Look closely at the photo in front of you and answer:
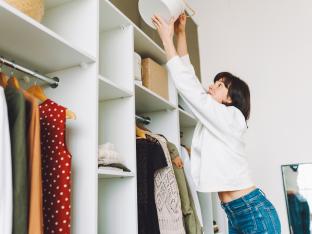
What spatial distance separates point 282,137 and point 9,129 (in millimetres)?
1933

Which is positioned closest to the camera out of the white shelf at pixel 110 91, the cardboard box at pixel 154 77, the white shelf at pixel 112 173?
the white shelf at pixel 112 173

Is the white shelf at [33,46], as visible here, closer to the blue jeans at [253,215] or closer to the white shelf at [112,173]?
the white shelf at [112,173]

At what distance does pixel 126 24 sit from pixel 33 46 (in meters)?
0.55

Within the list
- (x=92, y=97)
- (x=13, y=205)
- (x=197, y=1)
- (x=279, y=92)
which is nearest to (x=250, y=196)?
(x=92, y=97)

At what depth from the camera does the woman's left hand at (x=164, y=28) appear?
1392mm

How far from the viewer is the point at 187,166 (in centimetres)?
189

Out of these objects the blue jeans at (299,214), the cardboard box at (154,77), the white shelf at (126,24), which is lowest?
the blue jeans at (299,214)

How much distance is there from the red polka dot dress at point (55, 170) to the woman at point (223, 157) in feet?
1.76

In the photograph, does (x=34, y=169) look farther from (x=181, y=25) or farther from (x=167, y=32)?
(x=181, y=25)

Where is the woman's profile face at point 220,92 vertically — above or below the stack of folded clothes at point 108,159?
above

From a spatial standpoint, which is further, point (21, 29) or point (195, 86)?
point (195, 86)

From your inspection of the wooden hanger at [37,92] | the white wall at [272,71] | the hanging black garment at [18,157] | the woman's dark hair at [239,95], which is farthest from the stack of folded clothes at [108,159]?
the white wall at [272,71]

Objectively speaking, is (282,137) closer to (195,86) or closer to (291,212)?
(291,212)

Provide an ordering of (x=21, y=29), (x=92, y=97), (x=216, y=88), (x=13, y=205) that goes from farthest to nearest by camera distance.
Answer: (x=216, y=88)
(x=92, y=97)
(x=21, y=29)
(x=13, y=205)
